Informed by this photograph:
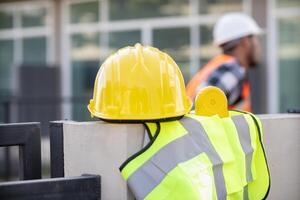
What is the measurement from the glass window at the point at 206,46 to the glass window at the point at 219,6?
31 centimetres

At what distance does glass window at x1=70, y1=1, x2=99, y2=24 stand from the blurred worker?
10.5m

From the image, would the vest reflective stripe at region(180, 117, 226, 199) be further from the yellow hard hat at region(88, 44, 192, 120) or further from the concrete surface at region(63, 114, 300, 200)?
the concrete surface at region(63, 114, 300, 200)

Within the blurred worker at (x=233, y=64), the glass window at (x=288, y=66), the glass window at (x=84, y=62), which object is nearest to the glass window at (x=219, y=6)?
the glass window at (x=288, y=66)

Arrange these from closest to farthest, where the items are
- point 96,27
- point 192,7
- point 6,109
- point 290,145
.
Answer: point 290,145 < point 6,109 < point 192,7 < point 96,27

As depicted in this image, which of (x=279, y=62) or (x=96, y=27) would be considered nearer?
(x=279, y=62)

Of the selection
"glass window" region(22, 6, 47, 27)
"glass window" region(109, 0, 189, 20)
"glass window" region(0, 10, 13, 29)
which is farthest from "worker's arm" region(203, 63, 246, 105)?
"glass window" region(0, 10, 13, 29)

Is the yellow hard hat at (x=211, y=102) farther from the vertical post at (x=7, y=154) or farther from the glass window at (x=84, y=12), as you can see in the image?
the glass window at (x=84, y=12)

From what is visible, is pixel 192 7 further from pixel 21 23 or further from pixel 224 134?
pixel 224 134

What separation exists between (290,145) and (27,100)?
11496 mm

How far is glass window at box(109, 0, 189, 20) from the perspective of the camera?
1493cm

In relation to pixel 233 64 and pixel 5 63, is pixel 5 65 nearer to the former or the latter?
pixel 5 63

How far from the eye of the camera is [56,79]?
1712 centimetres

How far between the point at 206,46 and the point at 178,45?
616mm

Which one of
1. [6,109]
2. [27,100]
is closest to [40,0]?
[27,100]
